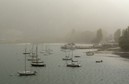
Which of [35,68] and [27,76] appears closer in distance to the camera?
[27,76]

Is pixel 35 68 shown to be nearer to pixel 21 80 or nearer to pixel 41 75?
pixel 41 75

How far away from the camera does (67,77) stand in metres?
89.9

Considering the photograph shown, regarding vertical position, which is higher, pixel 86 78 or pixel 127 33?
pixel 127 33

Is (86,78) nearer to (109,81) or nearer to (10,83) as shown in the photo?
(109,81)

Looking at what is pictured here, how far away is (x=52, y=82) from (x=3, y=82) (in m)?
13.1

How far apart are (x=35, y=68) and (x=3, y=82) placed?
28274 millimetres

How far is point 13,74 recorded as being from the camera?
3688 inches

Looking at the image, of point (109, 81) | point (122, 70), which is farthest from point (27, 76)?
point (122, 70)

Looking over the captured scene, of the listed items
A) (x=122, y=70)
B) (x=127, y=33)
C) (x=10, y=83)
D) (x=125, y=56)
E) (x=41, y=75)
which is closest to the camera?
(x=10, y=83)

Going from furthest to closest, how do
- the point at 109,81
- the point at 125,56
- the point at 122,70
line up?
the point at 125,56
the point at 122,70
the point at 109,81

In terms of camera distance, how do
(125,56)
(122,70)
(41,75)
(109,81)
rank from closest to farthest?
(109,81) < (41,75) < (122,70) < (125,56)

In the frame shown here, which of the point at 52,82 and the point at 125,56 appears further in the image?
the point at 125,56

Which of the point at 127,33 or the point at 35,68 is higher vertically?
the point at 127,33

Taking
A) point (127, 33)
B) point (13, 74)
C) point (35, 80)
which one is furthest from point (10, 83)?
point (127, 33)
